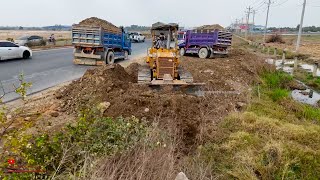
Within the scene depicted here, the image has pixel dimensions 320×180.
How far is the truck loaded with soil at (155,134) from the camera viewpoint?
4105mm

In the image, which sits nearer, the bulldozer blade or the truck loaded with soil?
the truck loaded with soil

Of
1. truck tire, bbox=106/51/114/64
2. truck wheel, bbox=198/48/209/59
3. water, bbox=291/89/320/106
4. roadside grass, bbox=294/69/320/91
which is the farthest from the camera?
truck wheel, bbox=198/48/209/59

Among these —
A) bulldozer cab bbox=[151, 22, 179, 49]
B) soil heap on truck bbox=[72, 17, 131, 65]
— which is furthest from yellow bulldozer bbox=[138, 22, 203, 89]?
soil heap on truck bbox=[72, 17, 131, 65]

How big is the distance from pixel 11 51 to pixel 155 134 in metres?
17.8

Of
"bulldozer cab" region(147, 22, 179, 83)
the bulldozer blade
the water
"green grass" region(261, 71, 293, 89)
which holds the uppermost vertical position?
"bulldozer cab" region(147, 22, 179, 83)

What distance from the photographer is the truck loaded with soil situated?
4105mm

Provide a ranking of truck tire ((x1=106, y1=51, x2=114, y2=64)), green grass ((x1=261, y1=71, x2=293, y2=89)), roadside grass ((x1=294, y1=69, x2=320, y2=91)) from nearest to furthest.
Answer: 1. green grass ((x1=261, y1=71, x2=293, y2=89))
2. roadside grass ((x1=294, y1=69, x2=320, y2=91))
3. truck tire ((x1=106, y1=51, x2=114, y2=64))

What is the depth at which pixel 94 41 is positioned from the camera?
18.2 metres

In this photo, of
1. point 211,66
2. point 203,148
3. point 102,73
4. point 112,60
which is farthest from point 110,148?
point 112,60

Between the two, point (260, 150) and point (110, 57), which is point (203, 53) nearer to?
point (110, 57)

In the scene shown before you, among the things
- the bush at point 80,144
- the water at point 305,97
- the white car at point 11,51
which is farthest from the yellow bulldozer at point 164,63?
the white car at point 11,51

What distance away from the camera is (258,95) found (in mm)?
11430

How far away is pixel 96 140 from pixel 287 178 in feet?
11.2

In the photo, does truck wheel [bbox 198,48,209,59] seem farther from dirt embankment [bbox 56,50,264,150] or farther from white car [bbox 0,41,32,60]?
white car [bbox 0,41,32,60]
